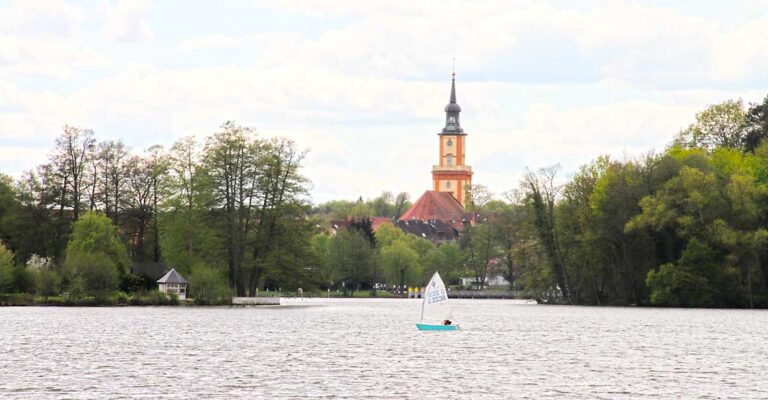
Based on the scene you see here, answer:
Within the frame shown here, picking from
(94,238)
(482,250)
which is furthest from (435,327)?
(482,250)

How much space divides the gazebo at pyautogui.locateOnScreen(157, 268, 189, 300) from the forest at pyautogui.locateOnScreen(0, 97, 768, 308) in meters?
1.85

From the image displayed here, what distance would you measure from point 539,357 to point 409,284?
139 meters

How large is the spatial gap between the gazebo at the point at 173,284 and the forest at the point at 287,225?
1852mm

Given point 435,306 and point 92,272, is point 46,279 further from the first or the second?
point 435,306

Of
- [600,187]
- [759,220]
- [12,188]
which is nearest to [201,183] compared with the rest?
[12,188]

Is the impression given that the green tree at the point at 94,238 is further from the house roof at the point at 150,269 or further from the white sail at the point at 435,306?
the white sail at the point at 435,306

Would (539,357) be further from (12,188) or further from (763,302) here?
(12,188)

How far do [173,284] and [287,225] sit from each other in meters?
10.6

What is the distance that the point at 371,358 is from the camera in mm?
51812

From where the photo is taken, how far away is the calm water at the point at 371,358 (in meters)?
40.1

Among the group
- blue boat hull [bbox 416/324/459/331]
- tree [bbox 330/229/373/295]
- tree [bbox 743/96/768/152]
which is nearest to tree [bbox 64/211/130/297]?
blue boat hull [bbox 416/324/459/331]

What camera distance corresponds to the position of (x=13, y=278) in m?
103

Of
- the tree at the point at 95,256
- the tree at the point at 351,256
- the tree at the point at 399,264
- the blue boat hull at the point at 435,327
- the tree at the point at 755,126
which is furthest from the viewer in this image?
the tree at the point at 399,264

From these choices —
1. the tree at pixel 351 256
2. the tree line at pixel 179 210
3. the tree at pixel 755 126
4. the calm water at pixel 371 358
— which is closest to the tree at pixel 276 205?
the tree line at pixel 179 210
